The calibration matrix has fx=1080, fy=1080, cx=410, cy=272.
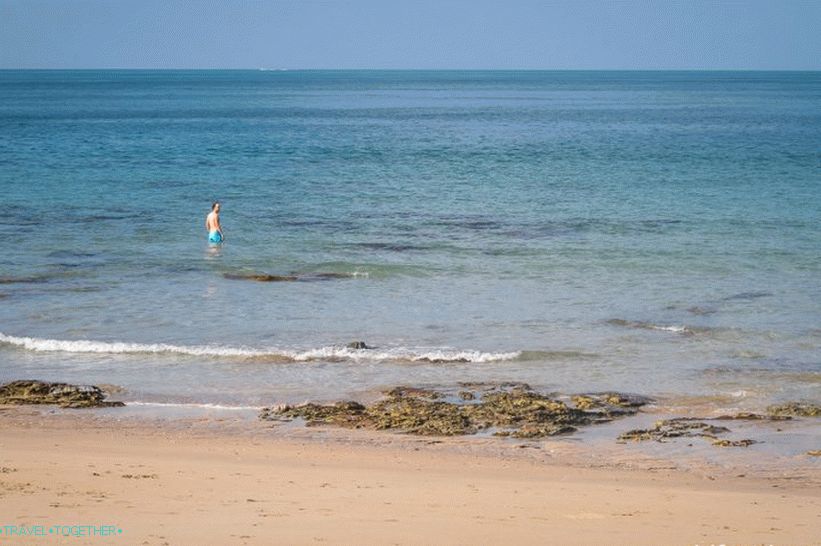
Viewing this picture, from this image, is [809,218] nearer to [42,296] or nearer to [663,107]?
[42,296]

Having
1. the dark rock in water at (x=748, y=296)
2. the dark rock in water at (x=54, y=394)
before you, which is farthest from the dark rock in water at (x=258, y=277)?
the dark rock in water at (x=748, y=296)

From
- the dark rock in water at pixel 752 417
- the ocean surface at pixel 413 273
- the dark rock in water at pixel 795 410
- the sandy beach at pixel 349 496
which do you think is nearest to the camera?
the sandy beach at pixel 349 496

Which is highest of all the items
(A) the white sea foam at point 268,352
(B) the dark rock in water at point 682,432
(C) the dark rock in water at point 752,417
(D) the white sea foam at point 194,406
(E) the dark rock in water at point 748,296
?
(E) the dark rock in water at point 748,296

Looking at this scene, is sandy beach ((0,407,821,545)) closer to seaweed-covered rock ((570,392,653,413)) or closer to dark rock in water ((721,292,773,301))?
seaweed-covered rock ((570,392,653,413))

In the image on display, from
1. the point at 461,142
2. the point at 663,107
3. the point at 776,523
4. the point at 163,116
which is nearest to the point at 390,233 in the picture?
the point at 776,523

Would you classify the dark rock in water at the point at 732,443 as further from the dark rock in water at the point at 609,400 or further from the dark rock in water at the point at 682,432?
the dark rock in water at the point at 609,400

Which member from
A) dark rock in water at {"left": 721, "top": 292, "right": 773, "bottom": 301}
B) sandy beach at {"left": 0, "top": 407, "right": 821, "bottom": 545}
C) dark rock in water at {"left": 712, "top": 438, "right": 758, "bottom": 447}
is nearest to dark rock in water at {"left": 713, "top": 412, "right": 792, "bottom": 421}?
dark rock in water at {"left": 712, "top": 438, "right": 758, "bottom": 447}

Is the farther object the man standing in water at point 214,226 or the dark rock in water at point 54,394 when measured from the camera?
Result: the man standing in water at point 214,226

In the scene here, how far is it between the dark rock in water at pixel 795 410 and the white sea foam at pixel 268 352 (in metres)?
4.45

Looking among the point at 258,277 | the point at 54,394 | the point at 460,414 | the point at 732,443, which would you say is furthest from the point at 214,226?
the point at 732,443

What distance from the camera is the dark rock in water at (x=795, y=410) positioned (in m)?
14.5

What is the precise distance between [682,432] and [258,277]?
42.0 ft

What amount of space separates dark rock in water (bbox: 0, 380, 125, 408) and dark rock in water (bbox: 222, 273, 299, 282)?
8.44 meters

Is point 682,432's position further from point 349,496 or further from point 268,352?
point 268,352
